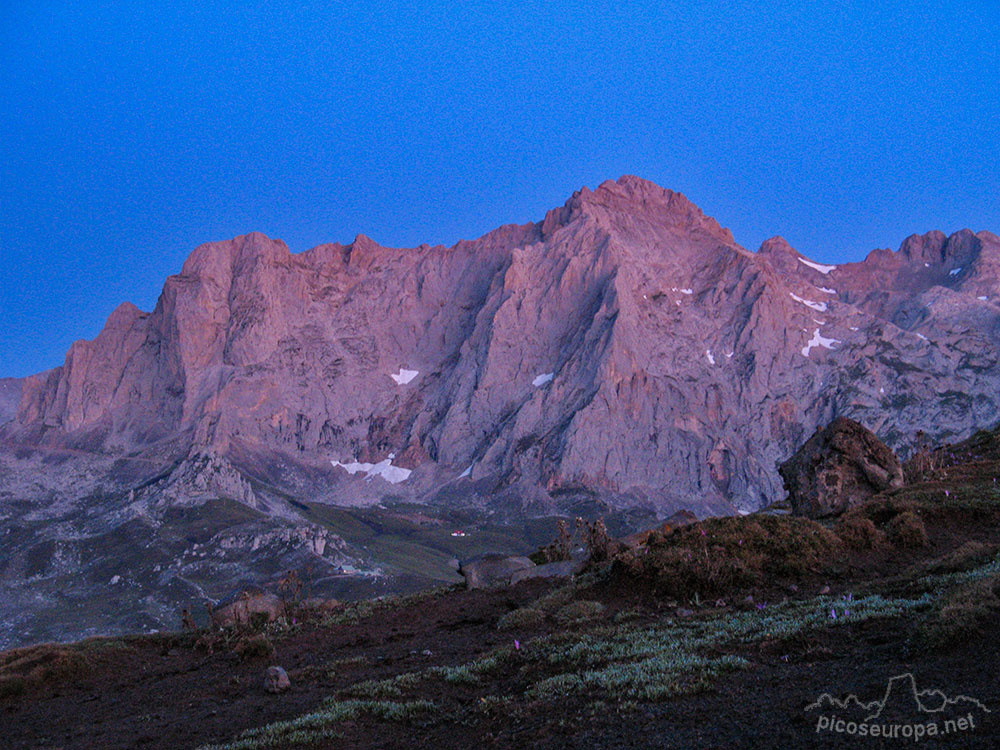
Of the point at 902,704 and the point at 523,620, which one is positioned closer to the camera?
the point at 902,704

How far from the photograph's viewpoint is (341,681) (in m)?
17.6

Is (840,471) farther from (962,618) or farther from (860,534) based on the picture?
(962,618)

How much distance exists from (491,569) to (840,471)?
1598cm

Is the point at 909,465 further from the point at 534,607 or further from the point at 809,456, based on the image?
the point at 534,607

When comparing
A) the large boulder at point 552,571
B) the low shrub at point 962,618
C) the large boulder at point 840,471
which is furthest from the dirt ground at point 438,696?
the large boulder at point 840,471

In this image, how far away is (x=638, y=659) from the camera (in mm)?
13852

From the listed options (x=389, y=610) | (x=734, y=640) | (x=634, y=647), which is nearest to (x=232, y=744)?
(x=634, y=647)

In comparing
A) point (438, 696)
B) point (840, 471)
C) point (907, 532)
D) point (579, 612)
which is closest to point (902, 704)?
point (438, 696)

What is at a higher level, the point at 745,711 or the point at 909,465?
the point at 909,465

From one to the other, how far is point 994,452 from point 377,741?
125ft

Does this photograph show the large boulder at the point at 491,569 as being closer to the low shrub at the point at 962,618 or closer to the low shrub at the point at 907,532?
the low shrub at the point at 907,532

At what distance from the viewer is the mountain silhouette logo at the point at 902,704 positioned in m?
8.58

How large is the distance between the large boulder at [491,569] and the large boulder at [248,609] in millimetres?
8106

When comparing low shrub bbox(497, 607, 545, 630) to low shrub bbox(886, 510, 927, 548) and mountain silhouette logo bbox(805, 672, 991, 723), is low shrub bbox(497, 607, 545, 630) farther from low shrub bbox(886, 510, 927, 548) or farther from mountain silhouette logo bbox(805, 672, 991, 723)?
mountain silhouette logo bbox(805, 672, 991, 723)
